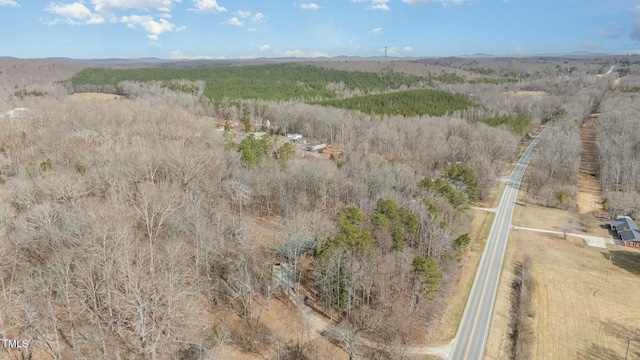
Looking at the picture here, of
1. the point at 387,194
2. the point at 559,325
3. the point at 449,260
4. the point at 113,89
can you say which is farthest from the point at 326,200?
the point at 113,89

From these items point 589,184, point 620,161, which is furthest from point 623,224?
point 589,184

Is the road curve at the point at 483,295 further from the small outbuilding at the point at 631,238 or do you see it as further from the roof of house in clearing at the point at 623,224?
the small outbuilding at the point at 631,238

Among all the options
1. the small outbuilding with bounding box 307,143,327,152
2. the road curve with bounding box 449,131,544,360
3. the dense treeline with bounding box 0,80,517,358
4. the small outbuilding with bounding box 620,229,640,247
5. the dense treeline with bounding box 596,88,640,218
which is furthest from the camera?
the small outbuilding with bounding box 307,143,327,152

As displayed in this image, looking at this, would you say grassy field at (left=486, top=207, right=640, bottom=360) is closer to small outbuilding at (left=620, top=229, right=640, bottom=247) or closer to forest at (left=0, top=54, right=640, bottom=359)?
small outbuilding at (left=620, top=229, right=640, bottom=247)

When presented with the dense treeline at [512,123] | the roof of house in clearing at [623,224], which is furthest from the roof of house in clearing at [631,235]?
the dense treeline at [512,123]

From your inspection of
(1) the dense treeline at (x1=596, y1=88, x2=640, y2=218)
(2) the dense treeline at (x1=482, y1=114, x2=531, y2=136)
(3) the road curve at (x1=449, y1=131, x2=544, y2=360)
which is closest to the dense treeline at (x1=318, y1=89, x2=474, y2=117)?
(2) the dense treeline at (x1=482, y1=114, x2=531, y2=136)

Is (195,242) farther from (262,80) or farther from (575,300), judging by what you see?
(262,80)

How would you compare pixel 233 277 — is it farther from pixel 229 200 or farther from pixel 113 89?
pixel 113 89
